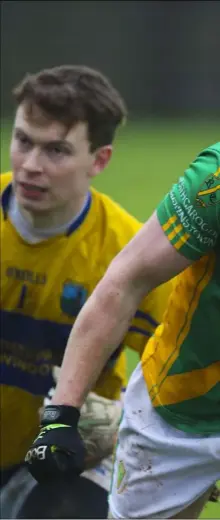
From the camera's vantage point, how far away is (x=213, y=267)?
5.49 ft

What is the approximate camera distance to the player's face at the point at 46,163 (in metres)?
2.54

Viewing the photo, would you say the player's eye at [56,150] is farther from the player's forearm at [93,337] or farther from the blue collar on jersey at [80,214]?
the player's forearm at [93,337]

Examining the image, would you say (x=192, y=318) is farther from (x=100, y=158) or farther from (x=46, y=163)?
(x=100, y=158)

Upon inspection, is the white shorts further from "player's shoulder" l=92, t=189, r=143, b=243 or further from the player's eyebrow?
the player's eyebrow

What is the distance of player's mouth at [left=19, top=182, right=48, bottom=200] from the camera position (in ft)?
8.32

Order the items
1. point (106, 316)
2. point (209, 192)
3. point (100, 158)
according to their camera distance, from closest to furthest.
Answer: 1. point (209, 192)
2. point (106, 316)
3. point (100, 158)

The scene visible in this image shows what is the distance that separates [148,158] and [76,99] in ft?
30.7

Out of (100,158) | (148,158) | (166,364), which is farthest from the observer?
(148,158)

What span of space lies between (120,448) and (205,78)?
13.1 m

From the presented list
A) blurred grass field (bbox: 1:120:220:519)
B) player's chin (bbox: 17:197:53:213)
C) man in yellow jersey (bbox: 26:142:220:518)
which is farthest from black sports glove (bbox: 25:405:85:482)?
blurred grass field (bbox: 1:120:220:519)

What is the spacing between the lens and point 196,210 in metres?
1.55

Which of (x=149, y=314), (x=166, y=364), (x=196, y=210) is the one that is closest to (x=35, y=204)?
(x=149, y=314)

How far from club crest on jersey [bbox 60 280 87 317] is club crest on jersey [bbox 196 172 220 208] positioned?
3.60ft

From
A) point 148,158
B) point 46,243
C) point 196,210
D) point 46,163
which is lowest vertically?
point 148,158
